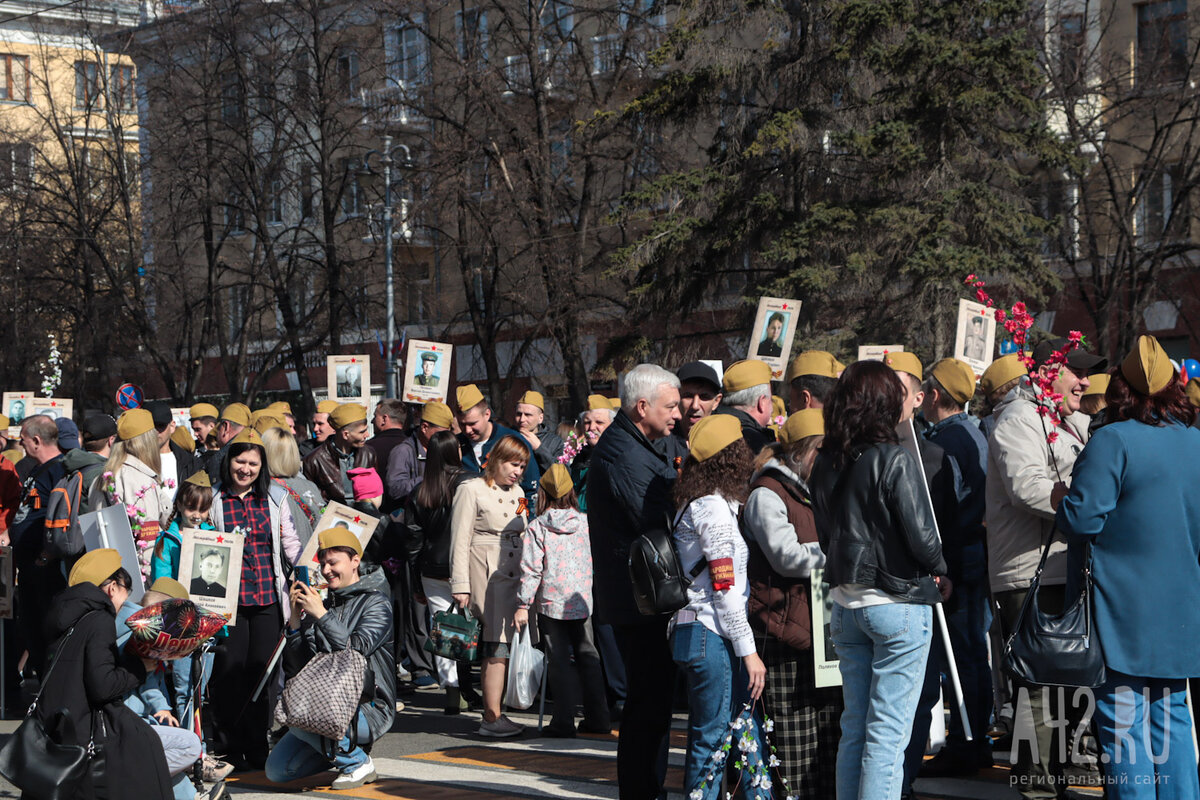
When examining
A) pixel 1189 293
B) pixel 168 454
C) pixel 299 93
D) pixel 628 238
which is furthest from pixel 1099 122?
pixel 168 454

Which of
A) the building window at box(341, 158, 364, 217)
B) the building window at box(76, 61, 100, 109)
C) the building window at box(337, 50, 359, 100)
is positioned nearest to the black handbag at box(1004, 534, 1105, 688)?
the building window at box(341, 158, 364, 217)

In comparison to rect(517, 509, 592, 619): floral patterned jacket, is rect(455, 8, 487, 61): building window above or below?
above

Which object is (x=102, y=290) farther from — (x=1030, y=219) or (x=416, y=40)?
(x=1030, y=219)

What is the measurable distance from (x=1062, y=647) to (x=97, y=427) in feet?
24.5

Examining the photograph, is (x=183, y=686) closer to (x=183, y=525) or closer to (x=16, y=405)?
(x=183, y=525)

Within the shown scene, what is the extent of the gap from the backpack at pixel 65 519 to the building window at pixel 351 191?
66.7 ft

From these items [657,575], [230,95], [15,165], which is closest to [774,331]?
[657,575]

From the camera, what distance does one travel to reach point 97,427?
10.7 meters

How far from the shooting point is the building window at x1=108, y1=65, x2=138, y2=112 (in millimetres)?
34125

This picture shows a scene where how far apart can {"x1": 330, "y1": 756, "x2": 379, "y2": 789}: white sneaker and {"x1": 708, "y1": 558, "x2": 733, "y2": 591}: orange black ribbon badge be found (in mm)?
3032

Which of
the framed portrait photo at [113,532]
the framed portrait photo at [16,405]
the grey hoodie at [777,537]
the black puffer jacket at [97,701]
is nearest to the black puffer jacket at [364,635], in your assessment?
the framed portrait photo at [113,532]

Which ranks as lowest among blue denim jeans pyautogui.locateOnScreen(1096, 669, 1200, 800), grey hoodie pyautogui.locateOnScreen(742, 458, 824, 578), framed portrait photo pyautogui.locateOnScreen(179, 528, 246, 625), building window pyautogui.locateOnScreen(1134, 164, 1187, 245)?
blue denim jeans pyautogui.locateOnScreen(1096, 669, 1200, 800)

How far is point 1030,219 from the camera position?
66.6 feet

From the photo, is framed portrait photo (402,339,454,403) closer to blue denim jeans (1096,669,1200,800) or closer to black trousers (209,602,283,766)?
black trousers (209,602,283,766)
